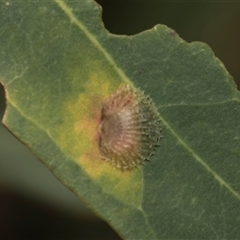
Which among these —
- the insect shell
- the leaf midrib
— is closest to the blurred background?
the leaf midrib

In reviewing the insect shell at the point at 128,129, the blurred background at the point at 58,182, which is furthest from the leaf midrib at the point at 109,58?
the blurred background at the point at 58,182

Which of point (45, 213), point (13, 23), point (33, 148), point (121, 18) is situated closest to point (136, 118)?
point (33, 148)

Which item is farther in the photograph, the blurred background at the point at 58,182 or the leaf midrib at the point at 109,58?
the blurred background at the point at 58,182

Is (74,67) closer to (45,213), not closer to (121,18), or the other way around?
(121,18)

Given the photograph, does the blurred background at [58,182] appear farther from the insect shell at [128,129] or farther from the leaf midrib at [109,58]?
the insect shell at [128,129]

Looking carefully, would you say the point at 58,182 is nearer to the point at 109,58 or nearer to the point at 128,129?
the point at 128,129

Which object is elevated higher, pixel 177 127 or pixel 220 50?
pixel 177 127

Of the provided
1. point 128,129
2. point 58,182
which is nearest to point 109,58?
point 128,129
